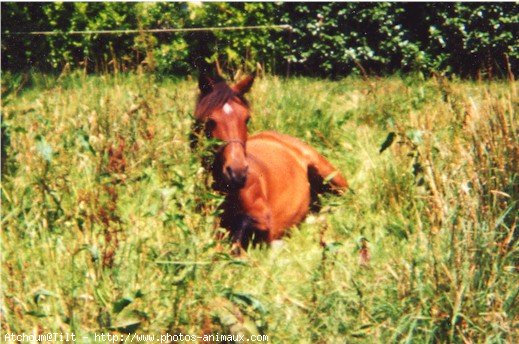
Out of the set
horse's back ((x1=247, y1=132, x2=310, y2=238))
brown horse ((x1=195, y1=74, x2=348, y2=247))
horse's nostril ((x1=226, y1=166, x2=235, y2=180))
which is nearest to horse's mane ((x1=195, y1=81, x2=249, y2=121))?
brown horse ((x1=195, y1=74, x2=348, y2=247))

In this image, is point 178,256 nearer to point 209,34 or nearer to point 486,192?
point 486,192

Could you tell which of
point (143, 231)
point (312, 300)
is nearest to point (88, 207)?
point (143, 231)

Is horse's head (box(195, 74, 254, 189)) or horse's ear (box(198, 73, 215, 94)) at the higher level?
horse's ear (box(198, 73, 215, 94))

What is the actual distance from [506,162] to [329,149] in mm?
2898

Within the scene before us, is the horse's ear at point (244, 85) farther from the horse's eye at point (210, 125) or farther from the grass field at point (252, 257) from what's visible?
the grass field at point (252, 257)

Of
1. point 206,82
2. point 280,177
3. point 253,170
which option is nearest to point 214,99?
point 206,82

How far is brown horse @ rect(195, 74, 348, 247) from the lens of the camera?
3.62m

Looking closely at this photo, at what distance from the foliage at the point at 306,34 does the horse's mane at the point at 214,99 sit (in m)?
5.87

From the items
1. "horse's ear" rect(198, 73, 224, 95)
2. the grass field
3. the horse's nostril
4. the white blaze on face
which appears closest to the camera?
the grass field

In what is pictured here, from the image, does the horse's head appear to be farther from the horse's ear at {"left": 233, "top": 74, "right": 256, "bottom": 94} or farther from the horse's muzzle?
the horse's ear at {"left": 233, "top": 74, "right": 256, "bottom": 94}

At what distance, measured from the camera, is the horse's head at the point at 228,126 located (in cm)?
356

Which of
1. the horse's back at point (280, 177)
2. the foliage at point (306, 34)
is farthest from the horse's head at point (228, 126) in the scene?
the foliage at point (306, 34)

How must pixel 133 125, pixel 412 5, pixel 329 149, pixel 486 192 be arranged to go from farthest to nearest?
pixel 412 5, pixel 329 149, pixel 133 125, pixel 486 192

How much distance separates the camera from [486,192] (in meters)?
3.14
